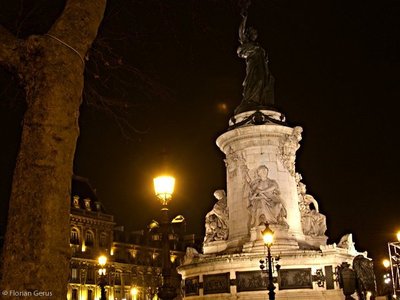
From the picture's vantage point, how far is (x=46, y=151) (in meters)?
6.30

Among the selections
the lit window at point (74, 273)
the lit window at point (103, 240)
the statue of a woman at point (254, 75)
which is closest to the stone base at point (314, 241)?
the statue of a woman at point (254, 75)

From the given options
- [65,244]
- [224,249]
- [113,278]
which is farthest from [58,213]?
[113,278]

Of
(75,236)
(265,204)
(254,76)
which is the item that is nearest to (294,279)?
(265,204)

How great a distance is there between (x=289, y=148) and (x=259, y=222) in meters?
4.39

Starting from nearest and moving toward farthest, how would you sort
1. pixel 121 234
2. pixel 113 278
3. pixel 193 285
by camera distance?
pixel 193 285 → pixel 113 278 → pixel 121 234

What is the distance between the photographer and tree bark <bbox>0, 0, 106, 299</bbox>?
5855 mm

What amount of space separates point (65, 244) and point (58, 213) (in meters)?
0.37

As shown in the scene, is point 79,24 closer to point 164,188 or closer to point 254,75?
point 164,188

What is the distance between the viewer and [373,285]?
754 inches

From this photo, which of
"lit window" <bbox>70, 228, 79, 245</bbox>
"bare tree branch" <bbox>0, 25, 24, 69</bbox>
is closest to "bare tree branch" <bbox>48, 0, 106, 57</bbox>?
"bare tree branch" <bbox>0, 25, 24, 69</bbox>

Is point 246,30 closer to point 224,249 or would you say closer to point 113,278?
point 224,249

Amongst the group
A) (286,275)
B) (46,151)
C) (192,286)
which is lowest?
(192,286)

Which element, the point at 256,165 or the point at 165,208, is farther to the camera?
the point at 256,165

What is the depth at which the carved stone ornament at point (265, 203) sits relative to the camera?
2288 centimetres
